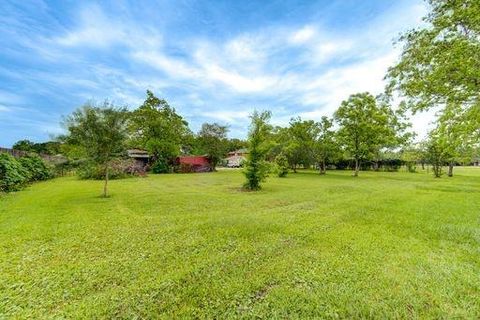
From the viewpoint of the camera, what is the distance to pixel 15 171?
44.1 feet

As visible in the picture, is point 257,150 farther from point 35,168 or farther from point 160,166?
point 160,166

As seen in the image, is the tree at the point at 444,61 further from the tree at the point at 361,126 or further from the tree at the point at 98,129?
the tree at the point at 361,126

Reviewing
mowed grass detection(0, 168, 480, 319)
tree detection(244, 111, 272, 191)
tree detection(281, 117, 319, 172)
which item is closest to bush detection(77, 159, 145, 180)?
tree detection(244, 111, 272, 191)

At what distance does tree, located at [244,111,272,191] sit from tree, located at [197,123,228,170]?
21180mm

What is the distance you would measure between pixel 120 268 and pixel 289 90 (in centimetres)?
2443

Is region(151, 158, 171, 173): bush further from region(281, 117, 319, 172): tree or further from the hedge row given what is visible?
region(281, 117, 319, 172): tree

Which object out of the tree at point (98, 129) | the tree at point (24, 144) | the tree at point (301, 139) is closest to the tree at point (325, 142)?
the tree at point (301, 139)

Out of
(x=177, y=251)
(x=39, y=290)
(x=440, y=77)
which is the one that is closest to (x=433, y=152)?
(x=440, y=77)

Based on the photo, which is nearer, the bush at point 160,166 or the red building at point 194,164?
the bush at point 160,166

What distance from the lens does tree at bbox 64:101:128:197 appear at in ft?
34.9

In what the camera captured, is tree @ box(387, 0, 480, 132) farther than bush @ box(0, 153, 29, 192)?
No

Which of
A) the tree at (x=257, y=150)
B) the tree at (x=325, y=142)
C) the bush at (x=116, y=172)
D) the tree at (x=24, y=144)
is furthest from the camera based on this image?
the tree at (x=24, y=144)

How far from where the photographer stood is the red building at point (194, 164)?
3319 cm

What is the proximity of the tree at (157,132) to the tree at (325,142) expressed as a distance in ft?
58.5
